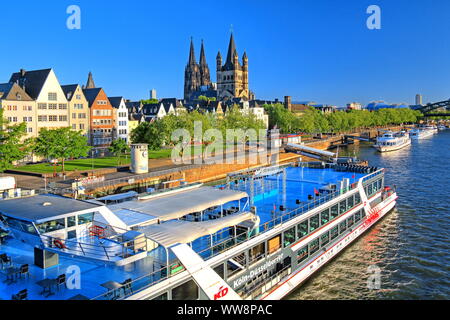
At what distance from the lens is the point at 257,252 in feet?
61.5

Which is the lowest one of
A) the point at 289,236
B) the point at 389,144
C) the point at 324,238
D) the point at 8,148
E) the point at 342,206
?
the point at 324,238

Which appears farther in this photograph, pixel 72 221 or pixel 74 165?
pixel 74 165

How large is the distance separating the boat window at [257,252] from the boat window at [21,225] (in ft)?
31.3

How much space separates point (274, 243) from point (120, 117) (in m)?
71.8

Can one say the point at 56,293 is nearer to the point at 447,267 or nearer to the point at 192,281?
the point at 192,281

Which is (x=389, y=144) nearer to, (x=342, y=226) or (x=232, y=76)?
(x=342, y=226)

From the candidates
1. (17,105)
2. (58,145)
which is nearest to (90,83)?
(17,105)

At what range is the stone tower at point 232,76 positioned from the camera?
610 feet

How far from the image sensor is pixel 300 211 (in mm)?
23688

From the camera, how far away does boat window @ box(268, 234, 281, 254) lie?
19.6 meters

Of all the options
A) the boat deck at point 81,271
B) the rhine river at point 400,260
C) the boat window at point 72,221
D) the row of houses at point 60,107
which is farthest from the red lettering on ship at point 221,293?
the row of houses at point 60,107

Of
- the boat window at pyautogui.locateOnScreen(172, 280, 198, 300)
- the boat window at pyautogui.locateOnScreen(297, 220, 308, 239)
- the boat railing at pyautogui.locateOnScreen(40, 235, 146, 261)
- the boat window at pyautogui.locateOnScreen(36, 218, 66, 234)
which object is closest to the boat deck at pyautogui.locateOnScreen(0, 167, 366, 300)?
the boat railing at pyautogui.locateOnScreen(40, 235, 146, 261)

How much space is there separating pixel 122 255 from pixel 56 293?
247 centimetres
